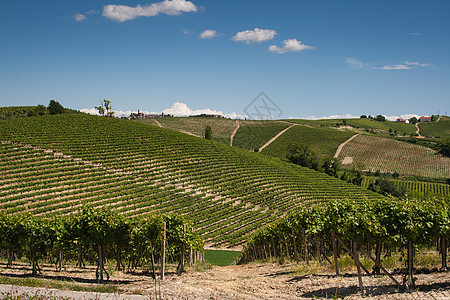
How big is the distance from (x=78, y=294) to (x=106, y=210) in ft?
14.8

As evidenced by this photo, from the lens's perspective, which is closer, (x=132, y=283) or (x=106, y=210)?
(x=132, y=283)

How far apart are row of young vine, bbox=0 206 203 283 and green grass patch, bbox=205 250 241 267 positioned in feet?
32.4

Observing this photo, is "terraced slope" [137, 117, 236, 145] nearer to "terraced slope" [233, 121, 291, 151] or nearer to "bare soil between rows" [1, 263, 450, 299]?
"terraced slope" [233, 121, 291, 151]

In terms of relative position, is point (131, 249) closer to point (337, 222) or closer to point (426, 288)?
point (337, 222)

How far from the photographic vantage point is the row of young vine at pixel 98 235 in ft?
39.6

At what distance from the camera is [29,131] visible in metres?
51.1

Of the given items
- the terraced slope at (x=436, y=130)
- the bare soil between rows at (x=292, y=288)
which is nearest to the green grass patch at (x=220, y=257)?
the bare soil between rows at (x=292, y=288)

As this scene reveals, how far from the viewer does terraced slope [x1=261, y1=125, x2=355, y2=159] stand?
101938 mm

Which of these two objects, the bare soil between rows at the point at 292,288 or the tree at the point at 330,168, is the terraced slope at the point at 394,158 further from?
the bare soil between rows at the point at 292,288

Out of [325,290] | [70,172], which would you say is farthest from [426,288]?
[70,172]

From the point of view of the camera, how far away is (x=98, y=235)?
11828 millimetres

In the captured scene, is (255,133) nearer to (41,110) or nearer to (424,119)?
(41,110)

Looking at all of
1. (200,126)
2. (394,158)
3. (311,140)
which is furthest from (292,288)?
(200,126)

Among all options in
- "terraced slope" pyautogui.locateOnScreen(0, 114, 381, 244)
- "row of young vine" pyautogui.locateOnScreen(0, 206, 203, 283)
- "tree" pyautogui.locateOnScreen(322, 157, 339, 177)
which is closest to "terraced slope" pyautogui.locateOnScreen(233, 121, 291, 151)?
"tree" pyautogui.locateOnScreen(322, 157, 339, 177)
